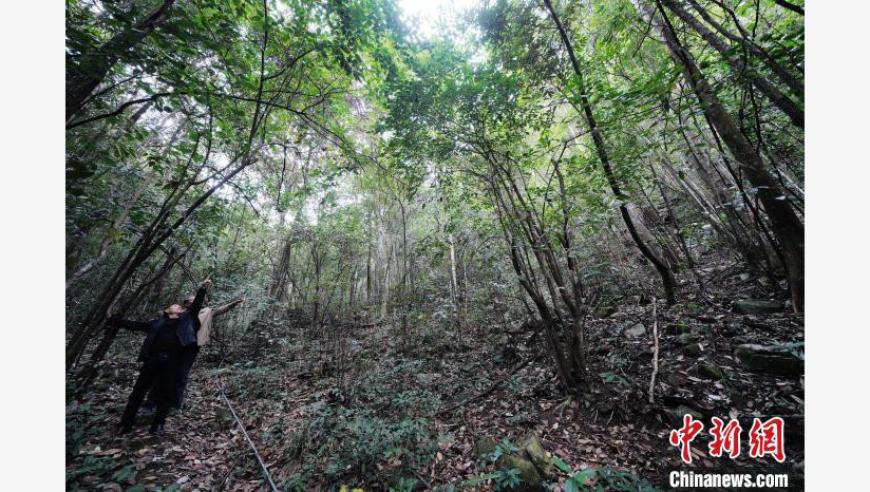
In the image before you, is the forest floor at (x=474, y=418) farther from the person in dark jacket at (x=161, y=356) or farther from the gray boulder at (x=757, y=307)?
the person in dark jacket at (x=161, y=356)

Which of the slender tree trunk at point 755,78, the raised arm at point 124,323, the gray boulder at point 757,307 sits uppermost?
the slender tree trunk at point 755,78

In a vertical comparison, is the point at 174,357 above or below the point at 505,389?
above

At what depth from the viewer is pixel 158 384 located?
4320 mm

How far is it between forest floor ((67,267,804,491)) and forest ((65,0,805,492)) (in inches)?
1.3

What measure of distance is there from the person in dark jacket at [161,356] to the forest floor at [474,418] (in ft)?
1.08

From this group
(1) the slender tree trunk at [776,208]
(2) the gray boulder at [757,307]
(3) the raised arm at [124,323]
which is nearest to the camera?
(1) the slender tree trunk at [776,208]

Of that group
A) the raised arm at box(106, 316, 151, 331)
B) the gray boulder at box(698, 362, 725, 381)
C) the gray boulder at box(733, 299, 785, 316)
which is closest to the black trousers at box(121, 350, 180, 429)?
the raised arm at box(106, 316, 151, 331)

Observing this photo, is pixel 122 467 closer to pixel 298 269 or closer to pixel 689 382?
pixel 689 382

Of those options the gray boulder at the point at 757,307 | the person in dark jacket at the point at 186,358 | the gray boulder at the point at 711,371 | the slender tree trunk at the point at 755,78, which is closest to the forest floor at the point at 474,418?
the gray boulder at the point at 711,371

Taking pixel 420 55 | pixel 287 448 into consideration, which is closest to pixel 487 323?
pixel 287 448

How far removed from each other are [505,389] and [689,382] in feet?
7.84

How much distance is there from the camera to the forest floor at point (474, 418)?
3.09 metres

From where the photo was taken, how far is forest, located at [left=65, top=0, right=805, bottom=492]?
9.46 feet

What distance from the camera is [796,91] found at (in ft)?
9.25
